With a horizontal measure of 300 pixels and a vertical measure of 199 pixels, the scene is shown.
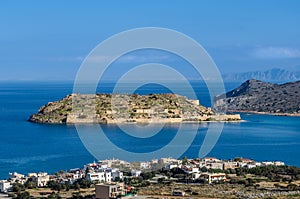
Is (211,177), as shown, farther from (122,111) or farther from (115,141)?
(122,111)

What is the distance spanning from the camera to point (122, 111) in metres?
37.9

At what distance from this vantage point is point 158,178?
56.7 feet

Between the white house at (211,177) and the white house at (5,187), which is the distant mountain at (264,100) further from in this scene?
the white house at (5,187)

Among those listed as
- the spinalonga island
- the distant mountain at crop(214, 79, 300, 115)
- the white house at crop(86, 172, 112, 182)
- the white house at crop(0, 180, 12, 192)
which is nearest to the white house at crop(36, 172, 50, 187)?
the white house at crop(0, 180, 12, 192)

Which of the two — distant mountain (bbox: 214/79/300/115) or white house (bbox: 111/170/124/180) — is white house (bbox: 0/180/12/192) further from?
distant mountain (bbox: 214/79/300/115)

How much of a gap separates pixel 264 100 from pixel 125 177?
1509 inches

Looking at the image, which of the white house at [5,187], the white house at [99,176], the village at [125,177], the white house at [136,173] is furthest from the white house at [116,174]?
the white house at [5,187]

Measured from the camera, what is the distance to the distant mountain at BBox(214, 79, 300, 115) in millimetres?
50344

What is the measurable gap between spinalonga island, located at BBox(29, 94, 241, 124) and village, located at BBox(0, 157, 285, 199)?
1643cm

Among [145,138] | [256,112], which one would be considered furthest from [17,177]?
[256,112]

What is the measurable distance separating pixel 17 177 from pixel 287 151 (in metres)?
12.4

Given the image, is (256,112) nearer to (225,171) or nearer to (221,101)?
(221,101)

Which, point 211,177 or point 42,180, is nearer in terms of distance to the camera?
point 42,180

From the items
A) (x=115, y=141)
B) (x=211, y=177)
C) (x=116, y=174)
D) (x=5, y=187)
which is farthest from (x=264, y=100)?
(x=5, y=187)
